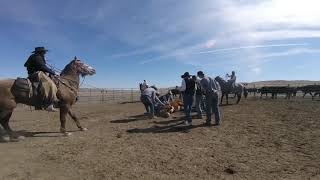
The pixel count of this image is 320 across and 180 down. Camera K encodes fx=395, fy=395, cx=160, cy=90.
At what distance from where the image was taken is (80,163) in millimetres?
8141

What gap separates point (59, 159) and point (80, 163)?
0.69m

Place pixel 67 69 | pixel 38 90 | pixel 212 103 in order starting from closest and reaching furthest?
pixel 38 90 < pixel 67 69 < pixel 212 103

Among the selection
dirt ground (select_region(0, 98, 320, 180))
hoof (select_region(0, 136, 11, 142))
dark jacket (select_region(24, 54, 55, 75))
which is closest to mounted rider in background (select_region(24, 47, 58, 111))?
dark jacket (select_region(24, 54, 55, 75))

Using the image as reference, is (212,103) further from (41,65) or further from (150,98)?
(41,65)

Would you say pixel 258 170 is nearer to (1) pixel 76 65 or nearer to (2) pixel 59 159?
(2) pixel 59 159

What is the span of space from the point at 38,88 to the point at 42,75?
0.39 meters

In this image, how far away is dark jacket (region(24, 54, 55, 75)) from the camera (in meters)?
11.5

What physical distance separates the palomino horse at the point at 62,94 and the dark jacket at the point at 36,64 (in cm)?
61

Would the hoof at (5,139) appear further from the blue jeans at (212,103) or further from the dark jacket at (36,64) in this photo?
the blue jeans at (212,103)

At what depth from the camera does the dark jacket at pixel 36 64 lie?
1147 cm

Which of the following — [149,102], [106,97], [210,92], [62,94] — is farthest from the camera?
[106,97]

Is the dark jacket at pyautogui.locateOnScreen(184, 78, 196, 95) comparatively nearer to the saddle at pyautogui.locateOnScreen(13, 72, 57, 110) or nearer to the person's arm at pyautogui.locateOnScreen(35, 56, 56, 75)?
the saddle at pyautogui.locateOnScreen(13, 72, 57, 110)

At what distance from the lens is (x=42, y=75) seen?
11.3 meters

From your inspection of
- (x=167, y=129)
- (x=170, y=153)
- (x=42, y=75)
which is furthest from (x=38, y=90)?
(x=170, y=153)
